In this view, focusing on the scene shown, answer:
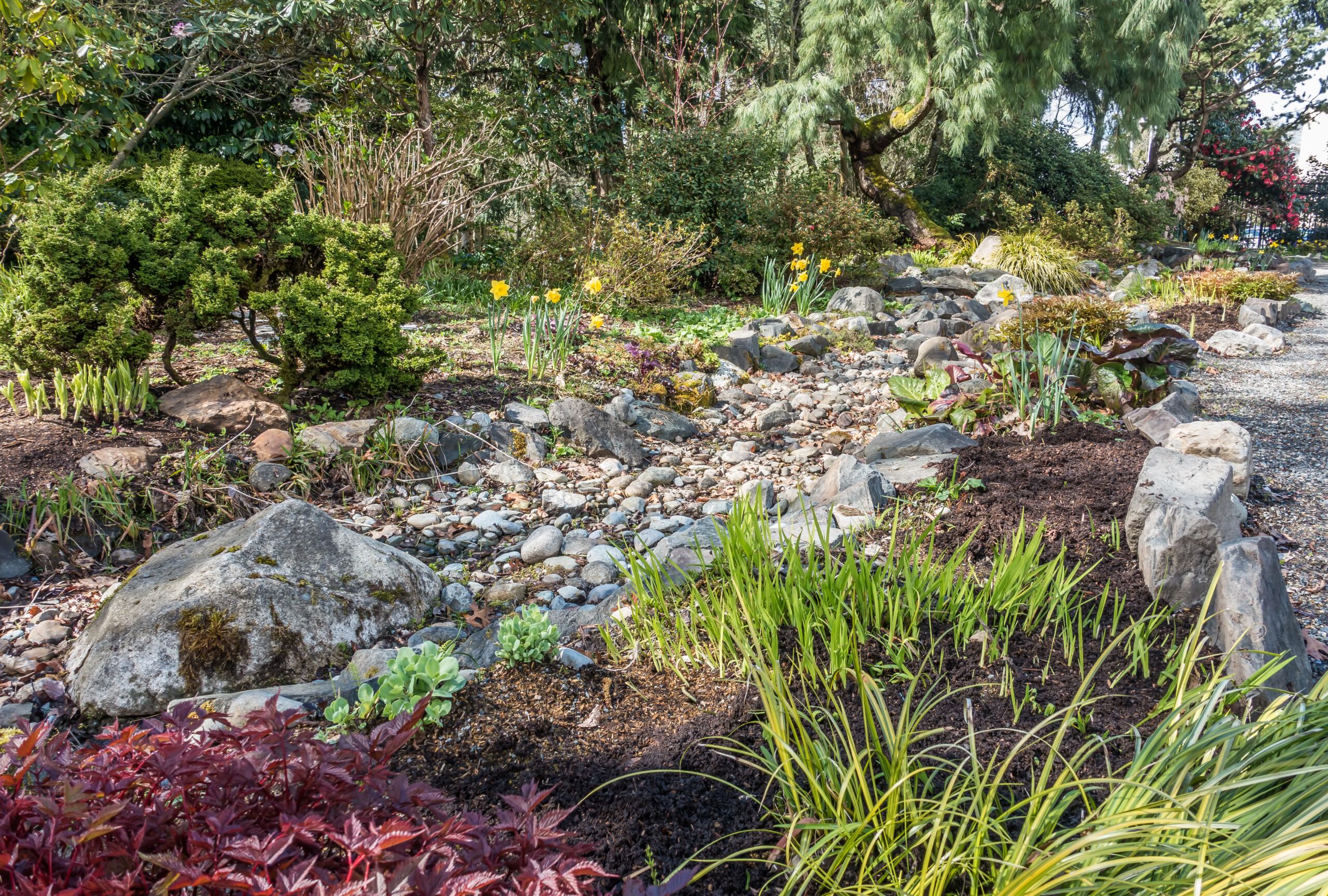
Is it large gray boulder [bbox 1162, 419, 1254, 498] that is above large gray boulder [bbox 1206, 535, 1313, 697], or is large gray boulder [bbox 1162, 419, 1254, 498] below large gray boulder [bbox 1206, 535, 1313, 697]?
above

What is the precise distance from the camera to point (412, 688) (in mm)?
1783

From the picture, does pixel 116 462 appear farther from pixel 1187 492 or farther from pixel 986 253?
pixel 986 253

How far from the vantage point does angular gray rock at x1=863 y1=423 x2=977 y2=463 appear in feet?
12.0

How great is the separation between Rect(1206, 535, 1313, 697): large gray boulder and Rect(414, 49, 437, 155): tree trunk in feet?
26.0

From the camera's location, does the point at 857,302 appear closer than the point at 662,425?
No

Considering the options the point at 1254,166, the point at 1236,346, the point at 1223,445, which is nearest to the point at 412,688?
the point at 1223,445

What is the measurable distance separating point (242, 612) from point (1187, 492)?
9.94 ft

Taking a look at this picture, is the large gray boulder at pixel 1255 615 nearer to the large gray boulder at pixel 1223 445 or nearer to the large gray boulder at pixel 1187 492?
the large gray boulder at pixel 1187 492

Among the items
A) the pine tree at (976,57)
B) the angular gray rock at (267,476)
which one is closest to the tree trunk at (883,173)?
the pine tree at (976,57)

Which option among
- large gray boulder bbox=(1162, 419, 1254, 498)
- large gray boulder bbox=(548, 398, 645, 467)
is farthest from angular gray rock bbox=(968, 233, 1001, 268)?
large gray boulder bbox=(548, 398, 645, 467)

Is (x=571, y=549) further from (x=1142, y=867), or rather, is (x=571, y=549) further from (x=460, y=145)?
(x=460, y=145)

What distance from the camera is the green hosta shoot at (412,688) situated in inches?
69.4

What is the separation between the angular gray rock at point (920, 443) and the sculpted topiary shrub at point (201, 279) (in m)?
2.47

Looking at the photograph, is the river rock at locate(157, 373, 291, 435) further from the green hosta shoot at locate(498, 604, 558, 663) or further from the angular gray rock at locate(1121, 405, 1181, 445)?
the angular gray rock at locate(1121, 405, 1181, 445)
